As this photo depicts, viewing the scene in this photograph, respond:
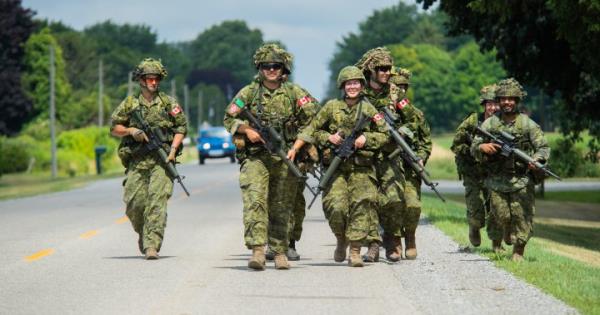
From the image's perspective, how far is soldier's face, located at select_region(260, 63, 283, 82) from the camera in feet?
43.9

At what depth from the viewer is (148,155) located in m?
14.8

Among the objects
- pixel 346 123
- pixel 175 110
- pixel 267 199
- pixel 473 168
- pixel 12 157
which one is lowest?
pixel 12 157

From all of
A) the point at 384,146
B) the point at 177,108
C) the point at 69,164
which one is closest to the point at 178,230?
the point at 177,108

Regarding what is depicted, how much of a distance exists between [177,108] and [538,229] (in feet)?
40.4

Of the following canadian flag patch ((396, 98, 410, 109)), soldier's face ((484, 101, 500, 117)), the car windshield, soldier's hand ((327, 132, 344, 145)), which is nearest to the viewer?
soldier's hand ((327, 132, 344, 145))

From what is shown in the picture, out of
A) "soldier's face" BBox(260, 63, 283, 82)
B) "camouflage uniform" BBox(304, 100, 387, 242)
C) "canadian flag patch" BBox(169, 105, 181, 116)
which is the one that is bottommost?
"camouflage uniform" BBox(304, 100, 387, 242)

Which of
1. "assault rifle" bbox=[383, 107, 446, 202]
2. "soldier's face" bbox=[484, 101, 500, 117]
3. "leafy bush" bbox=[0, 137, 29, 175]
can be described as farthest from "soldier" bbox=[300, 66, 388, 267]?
"leafy bush" bbox=[0, 137, 29, 175]

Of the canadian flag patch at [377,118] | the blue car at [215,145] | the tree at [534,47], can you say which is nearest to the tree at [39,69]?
the blue car at [215,145]

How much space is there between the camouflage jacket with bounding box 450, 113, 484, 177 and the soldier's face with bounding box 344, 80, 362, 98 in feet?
6.35

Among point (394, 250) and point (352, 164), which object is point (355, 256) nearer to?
point (394, 250)

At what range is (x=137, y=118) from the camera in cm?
1472

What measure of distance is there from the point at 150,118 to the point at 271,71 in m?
1.91

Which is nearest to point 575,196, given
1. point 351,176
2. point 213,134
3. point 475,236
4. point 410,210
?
point 475,236

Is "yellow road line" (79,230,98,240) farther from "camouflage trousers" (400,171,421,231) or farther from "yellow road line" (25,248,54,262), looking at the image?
"camouflage trousers" (400,171,421,231)
